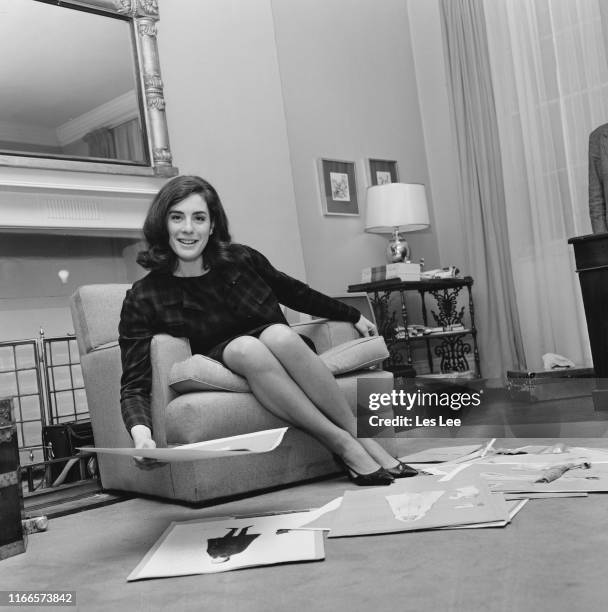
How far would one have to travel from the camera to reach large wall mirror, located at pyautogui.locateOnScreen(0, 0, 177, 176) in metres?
3.10

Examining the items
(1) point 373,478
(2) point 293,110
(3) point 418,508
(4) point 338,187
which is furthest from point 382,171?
(3) point 418,508

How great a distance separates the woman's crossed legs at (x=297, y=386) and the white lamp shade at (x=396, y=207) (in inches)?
92.3

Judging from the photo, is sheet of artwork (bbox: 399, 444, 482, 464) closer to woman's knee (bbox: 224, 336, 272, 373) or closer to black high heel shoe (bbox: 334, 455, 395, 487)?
black high heel shoe (bbox: 334, 455, 395, 487)

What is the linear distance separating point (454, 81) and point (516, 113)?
1.55 ft

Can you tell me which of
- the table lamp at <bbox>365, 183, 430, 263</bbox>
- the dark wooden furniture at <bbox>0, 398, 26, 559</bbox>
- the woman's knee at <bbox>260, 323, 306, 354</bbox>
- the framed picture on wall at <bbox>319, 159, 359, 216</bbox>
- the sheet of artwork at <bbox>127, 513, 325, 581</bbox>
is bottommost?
the sheet of artwork at <bbox>127, 513, 325, 581</bbox>

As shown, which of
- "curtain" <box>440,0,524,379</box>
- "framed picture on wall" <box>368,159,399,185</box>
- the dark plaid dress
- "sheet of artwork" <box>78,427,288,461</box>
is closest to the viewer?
"sheet of artwork" <box>78,427,288,461</box>

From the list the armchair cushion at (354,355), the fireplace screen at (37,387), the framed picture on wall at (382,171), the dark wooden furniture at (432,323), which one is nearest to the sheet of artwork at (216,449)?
the armchair cushion at (354,355)

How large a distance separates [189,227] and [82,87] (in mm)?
1505

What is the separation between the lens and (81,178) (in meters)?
3.24

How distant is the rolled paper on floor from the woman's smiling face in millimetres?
1100

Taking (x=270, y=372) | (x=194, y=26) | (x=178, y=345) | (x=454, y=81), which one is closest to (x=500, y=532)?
(x=270, y=372)

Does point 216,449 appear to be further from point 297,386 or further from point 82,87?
point 82,87

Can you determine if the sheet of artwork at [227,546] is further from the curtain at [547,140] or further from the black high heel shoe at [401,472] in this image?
the curtain at [547,140]

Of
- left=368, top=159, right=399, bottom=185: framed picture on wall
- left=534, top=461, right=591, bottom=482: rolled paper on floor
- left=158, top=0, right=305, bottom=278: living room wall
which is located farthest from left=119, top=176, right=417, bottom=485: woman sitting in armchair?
left=368, top=159, right=399, bottom=185: framed picture on wall
